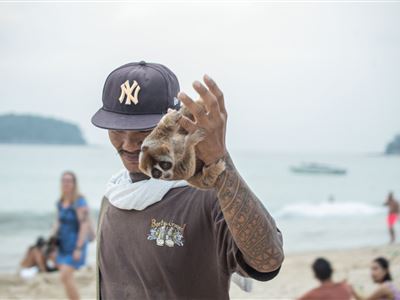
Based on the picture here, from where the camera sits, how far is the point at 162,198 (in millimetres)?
2057

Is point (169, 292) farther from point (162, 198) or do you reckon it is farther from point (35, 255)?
point (35, 255)

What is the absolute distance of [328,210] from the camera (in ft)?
102

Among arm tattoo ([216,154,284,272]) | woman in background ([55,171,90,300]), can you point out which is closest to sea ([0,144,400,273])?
woman in background ([55,171,90,300])

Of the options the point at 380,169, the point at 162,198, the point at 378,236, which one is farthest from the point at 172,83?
the point at 380,169

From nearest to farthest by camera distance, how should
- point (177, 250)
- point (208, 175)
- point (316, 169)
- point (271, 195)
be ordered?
point (208, 175) < point (177, 250) < point (271, 195) < point (316, 169)

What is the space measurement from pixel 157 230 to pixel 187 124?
63cm

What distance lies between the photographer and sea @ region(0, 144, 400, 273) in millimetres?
20938

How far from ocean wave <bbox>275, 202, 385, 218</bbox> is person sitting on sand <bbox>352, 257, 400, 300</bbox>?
836 inches

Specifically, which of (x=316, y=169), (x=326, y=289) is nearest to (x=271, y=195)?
(x=316, y=169)

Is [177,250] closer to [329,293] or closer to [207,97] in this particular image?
[207,97]

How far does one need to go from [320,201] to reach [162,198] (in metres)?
35.4

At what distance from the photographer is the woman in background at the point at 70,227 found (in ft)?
23.4

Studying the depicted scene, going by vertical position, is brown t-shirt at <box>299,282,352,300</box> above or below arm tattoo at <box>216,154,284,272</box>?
below

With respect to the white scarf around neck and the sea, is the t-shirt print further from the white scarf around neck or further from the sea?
the sea
